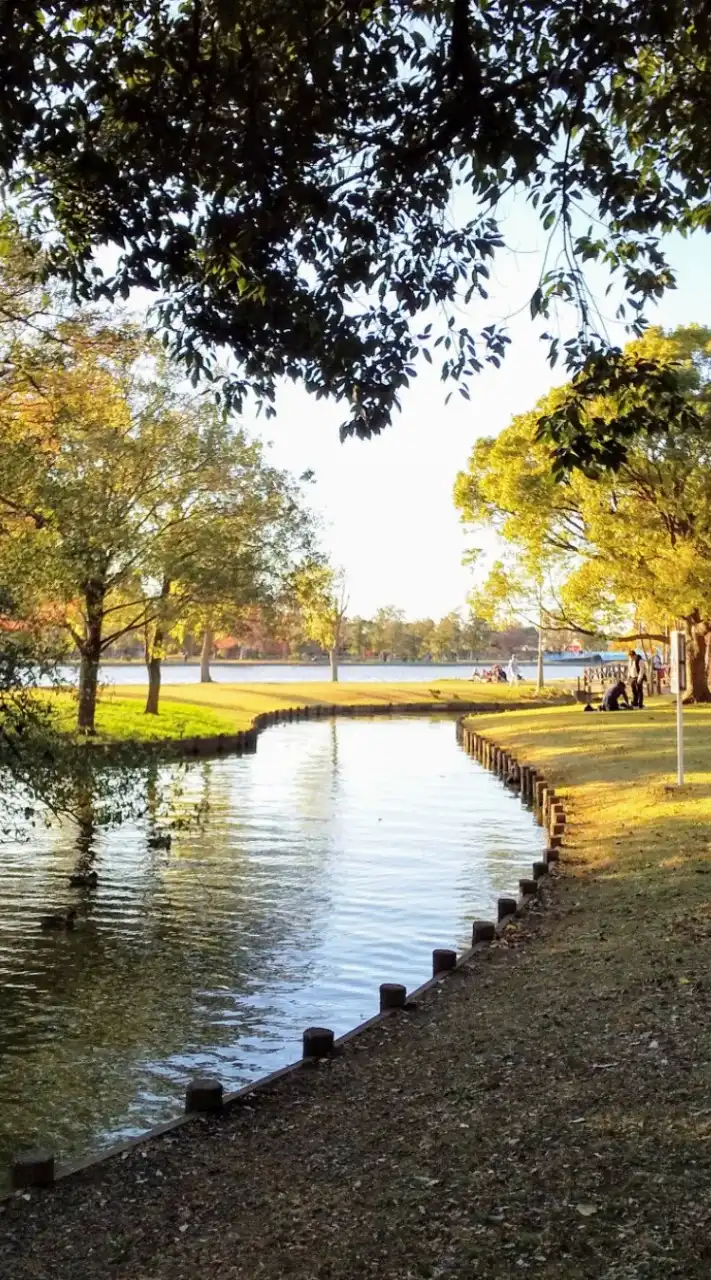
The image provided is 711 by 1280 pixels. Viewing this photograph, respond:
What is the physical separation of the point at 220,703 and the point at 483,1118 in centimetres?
4817

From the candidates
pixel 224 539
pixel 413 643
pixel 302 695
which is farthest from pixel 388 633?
pixel 224 539

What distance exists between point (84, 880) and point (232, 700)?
40506 mm

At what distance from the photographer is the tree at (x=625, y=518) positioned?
3362cm

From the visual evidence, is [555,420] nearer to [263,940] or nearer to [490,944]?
[490,944]

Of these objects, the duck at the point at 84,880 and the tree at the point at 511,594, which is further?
the tree at the point at 511,594

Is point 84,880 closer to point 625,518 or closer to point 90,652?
point 90,652

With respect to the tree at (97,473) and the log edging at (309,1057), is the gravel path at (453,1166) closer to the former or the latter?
the log edging at (309,1057)

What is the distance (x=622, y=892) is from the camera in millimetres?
11297

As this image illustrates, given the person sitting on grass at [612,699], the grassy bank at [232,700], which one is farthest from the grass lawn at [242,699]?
the person sitting on grass at [612,699]

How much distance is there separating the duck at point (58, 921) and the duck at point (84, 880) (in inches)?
65.1

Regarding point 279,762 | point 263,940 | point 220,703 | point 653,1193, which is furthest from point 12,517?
point 220,703

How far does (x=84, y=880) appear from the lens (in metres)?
15.7

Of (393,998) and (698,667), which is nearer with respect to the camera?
(393,998)

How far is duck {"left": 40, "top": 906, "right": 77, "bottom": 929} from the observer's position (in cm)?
1344
